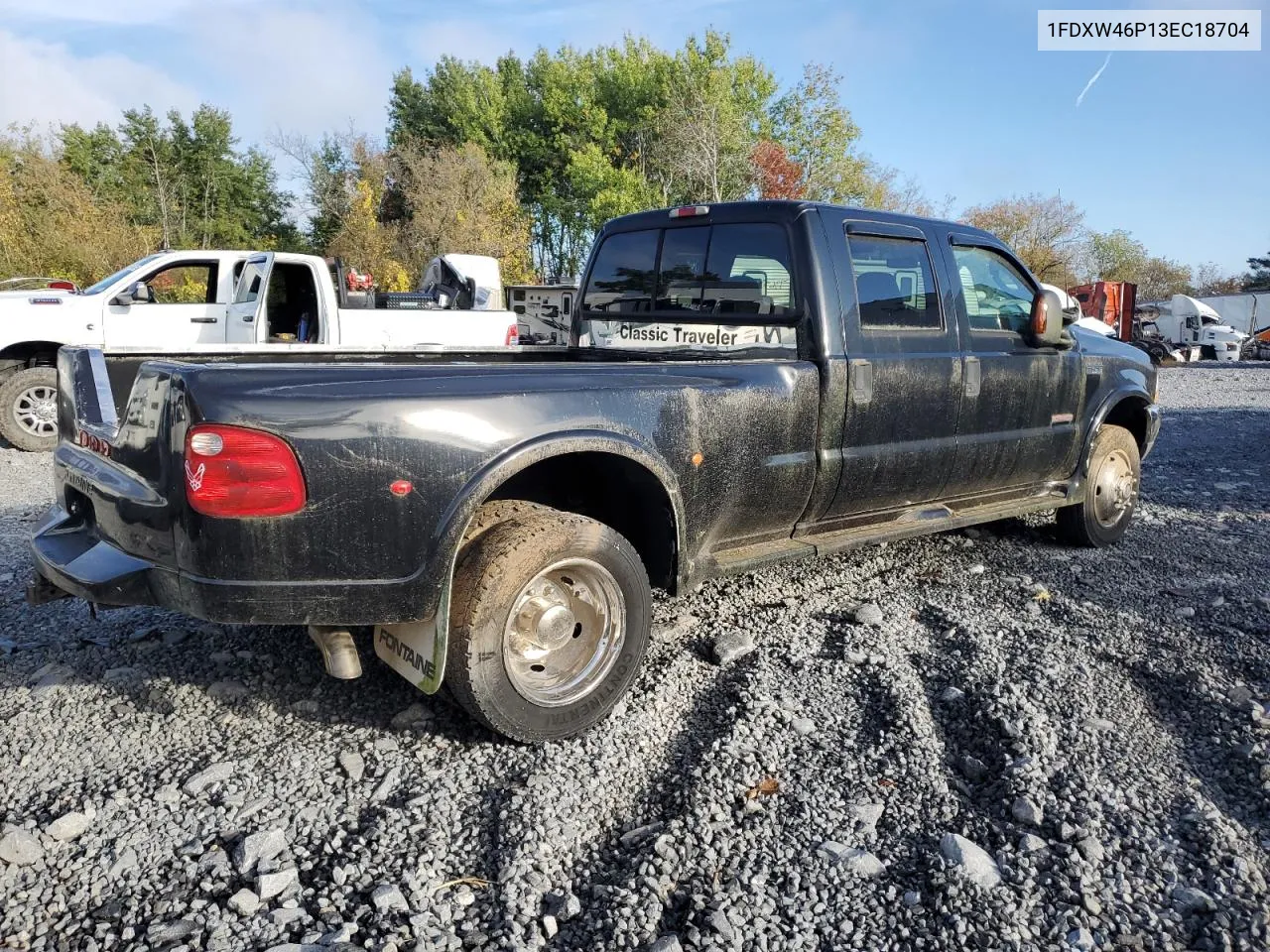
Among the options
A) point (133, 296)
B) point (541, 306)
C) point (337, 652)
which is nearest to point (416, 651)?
point (337, 652)

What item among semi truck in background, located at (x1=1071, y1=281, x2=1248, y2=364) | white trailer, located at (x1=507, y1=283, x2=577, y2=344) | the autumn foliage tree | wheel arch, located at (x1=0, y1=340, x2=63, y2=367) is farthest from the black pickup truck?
the autumn foliage tree

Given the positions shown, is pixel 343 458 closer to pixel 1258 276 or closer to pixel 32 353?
pixel 32 353

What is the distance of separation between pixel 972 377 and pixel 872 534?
100cm

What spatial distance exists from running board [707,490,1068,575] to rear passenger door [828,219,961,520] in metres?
0.09

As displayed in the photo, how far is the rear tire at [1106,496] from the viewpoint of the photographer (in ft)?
18.1

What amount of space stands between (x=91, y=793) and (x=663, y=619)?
2.40 metres

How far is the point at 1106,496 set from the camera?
5.64 m

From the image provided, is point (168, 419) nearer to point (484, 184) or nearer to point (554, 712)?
point (554, 712)

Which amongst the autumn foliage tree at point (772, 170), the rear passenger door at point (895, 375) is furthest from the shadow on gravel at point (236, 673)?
the autumn foliage tree at point (772, 170)

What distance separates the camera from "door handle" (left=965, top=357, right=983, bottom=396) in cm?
450

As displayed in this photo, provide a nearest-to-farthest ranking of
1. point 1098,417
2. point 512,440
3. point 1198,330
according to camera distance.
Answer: point 512,440, point 1098,417, point 1198,330

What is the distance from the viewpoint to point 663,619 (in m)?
4.32

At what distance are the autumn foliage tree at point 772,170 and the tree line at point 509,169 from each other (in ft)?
0.25

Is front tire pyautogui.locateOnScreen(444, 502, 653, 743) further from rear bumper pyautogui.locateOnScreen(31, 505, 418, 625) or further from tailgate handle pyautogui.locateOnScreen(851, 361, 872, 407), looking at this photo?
tailgate handle pyautogui.locateOnScreen(851, 361, 872, 407)
